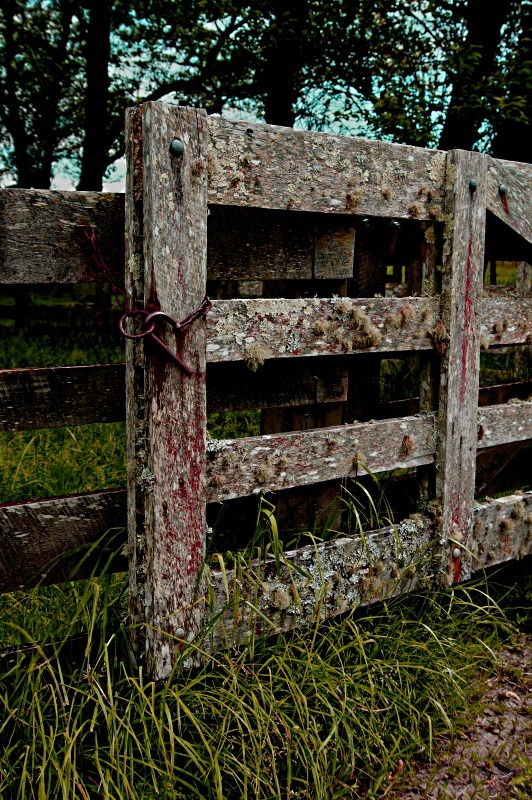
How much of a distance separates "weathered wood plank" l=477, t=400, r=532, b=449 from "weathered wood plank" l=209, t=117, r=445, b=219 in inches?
40.4

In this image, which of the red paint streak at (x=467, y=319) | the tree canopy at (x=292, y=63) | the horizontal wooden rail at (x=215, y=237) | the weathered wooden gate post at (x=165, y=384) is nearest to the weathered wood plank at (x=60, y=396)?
the weathered wooden gate post at (x=165, y=384)

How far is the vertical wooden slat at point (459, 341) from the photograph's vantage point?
3.20 meters

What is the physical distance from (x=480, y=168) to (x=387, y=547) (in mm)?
1768

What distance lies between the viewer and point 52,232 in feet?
7.86

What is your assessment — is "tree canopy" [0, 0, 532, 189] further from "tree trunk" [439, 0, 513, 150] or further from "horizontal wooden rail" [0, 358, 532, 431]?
"horizontal wooden rail" [0, 358, 532, 431]

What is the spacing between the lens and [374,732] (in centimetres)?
266

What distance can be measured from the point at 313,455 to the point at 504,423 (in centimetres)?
126

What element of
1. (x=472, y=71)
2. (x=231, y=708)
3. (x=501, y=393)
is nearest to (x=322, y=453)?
(x=231, y=708)

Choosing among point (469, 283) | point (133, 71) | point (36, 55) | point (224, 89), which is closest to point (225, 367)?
point (469, 283)

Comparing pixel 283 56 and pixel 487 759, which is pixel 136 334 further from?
pixel 283 56

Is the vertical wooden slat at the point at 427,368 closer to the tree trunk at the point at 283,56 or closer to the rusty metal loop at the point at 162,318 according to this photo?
the rusty metal loop at the point at 162,318

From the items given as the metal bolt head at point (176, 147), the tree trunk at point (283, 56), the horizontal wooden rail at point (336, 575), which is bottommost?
the horizontal wooden rail at point (336, 575)

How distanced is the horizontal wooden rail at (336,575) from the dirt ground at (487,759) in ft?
1.95

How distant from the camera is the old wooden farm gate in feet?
7.87
